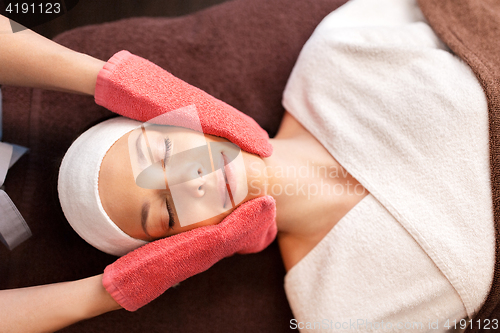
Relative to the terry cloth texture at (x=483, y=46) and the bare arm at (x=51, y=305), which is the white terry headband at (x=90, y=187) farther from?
the terry cloth texture at (x=483, y=46)

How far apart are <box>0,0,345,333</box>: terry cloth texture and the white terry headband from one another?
8 cm

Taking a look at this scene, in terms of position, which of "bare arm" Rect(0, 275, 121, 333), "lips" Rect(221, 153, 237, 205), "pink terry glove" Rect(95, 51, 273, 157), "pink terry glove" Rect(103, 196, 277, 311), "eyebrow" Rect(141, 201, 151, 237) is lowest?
"bare arm" Rect(0, 275, 121, 333)

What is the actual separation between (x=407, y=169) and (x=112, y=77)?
2.22ft

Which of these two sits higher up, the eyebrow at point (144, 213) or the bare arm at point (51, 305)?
the eyebrow at point (144, 213)

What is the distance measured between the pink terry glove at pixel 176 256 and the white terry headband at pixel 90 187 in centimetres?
6

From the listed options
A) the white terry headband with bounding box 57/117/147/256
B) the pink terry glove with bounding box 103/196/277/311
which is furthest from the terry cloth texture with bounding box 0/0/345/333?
the pink terry glove with bounding box 103/196/277/311

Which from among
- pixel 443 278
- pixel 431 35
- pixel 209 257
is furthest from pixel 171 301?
pixel 431 35

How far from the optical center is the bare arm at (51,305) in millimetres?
618

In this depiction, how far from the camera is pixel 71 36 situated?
2.67 feet

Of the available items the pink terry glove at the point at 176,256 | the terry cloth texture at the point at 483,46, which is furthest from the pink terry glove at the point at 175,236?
the terry cloth texture at the point at 483,46

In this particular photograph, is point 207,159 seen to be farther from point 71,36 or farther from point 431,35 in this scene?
point 431,35

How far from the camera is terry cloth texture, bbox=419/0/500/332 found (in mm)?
690

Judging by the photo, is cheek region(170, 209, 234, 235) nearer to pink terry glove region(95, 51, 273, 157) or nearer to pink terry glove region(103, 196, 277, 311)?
pink terry glove region(103, 196, 277, 311)

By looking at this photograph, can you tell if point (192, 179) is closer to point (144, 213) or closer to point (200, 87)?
point (144, 213)
